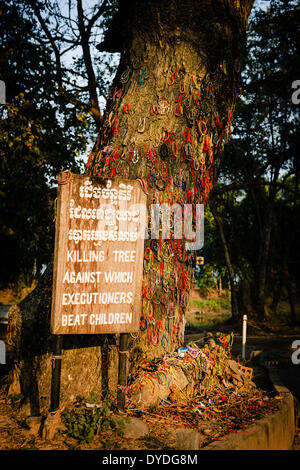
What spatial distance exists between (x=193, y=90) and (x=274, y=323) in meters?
13.8

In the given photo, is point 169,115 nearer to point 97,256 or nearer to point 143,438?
point 97,256

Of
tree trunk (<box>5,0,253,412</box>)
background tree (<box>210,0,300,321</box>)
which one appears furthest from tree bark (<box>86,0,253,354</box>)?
background tree (<box>210,0,300,321</box>)

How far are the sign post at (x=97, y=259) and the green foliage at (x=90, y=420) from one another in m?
0.25

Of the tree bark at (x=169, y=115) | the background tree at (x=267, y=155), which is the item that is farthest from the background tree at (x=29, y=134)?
the background tree at (x=267, y=155)

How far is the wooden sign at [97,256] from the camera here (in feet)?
11.7

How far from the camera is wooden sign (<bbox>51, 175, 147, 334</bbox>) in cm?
356

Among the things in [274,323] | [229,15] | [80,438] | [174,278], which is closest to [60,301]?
[80,438]

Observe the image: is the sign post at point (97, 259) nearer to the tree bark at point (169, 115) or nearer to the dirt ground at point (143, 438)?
the dirt ground at point (143, 438)

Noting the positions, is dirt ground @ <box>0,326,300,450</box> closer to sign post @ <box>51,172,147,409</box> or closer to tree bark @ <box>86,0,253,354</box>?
sign post @ <box>51,172,147,409</box>

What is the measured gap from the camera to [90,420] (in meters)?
3.57

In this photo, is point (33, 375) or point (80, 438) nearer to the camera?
point (80, 438)

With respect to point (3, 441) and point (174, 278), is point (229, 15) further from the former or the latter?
point (3, 441)

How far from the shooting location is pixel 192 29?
4965 millimetres

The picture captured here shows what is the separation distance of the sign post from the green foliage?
246mm
